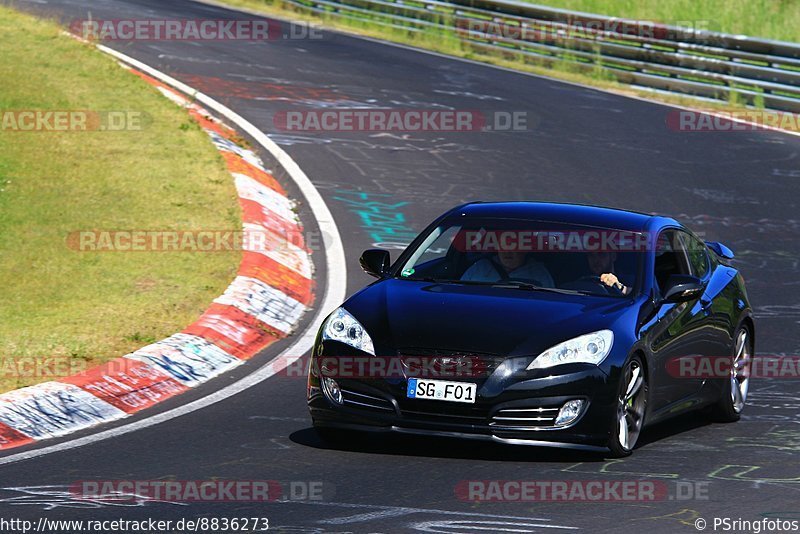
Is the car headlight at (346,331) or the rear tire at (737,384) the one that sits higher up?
the car headlight at (346,331)

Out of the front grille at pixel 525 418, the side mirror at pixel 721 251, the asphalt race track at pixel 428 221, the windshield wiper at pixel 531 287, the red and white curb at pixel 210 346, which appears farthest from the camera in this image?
the side mirror at pixel 721 251

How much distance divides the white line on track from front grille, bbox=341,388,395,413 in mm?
1340

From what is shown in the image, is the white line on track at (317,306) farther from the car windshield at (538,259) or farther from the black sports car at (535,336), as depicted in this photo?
the car windshield at (538,259)

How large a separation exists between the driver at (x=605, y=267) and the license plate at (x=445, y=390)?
1.52 meters

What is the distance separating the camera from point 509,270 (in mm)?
9266

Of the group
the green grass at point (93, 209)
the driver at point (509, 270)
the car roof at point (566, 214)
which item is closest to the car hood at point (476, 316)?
the driver at point (509, 270)

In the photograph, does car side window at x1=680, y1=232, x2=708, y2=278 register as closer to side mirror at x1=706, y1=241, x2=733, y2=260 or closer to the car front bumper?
side mirror at x1=706, y1=241, x2=733, y2=260

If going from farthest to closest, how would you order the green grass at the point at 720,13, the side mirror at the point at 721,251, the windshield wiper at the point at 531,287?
the green grass at the point at 720,13 < the side mirror at the point at 721,251 < the windshield wiper at the point at 531,287

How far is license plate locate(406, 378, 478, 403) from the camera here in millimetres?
8023

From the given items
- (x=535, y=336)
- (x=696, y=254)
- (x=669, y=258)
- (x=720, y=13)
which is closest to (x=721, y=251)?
(x=696, y=254)

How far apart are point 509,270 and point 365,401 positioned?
5.06ft

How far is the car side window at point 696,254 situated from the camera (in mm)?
10117

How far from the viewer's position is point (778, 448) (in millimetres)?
8820

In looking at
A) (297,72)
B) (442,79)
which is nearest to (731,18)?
(442,79)
